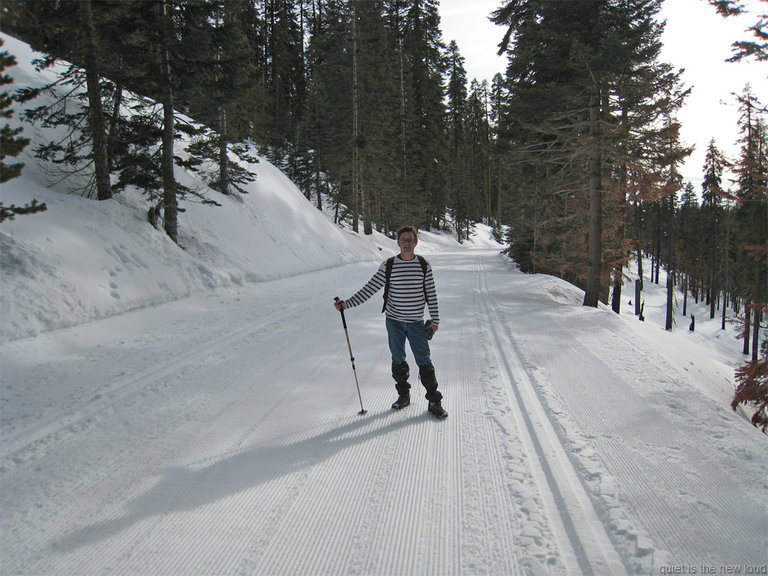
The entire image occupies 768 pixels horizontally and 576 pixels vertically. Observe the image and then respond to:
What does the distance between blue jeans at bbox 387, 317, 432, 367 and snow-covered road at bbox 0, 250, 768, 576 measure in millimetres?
607

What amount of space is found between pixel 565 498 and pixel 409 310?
2.30 metres

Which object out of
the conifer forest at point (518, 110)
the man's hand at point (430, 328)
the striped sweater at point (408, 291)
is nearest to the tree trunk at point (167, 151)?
the conifer forest at point (518, 110)

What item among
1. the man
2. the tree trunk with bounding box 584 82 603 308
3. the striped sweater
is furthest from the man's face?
the tree trunk with bounding box 584 82 603 308

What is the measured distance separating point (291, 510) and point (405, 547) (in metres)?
0.88

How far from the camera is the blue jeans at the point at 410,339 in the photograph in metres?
4.66

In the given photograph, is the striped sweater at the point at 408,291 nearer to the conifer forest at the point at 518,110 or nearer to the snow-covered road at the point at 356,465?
the snow-covered road at the point at 356,465

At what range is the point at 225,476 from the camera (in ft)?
11.0

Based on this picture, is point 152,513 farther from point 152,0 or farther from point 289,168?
point 289,168

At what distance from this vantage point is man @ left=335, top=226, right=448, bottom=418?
4555 millimetres

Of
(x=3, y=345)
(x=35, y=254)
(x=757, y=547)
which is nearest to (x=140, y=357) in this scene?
(x=3, y=345)

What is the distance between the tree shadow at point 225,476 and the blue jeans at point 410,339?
2.40 ft

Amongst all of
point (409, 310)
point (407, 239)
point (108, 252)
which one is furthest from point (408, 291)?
point (108, 252)

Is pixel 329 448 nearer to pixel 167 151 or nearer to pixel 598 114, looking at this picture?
pixel 167 151

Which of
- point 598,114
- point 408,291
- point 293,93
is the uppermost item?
point 293,93
